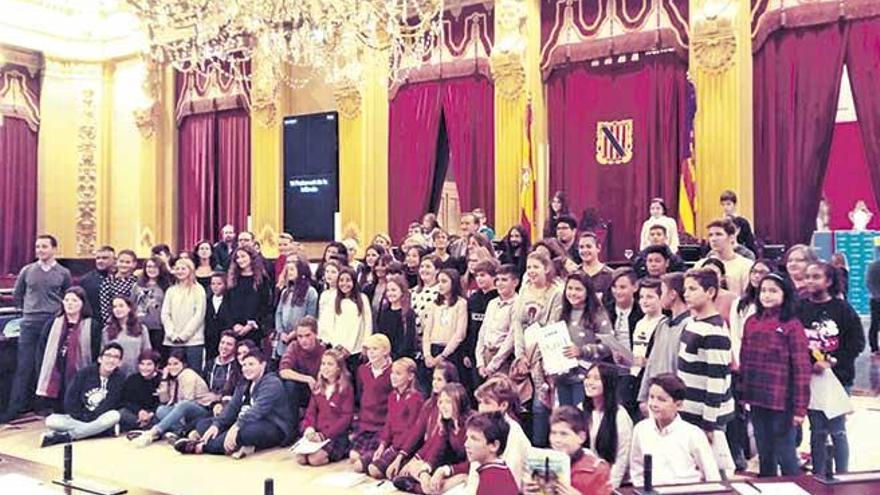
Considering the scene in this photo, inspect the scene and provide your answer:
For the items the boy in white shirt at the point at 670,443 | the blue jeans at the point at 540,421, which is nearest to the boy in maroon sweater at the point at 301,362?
the blue jeans at the point at 540,421

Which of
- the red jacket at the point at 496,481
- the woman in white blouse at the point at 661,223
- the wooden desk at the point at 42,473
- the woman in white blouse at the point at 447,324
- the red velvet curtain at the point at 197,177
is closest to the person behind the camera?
the wooden desk at the point at 42,473

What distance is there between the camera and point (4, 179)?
12781 millimetres

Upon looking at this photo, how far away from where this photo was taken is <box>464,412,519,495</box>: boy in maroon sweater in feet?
11.9

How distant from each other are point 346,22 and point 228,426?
10.3 ft

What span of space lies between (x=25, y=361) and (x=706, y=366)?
5710 mm

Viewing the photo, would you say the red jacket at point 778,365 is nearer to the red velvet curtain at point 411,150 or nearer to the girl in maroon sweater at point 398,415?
the girl in maroon sweater at point 398,415

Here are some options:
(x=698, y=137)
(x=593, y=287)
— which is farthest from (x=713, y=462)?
(x=698, y=137)

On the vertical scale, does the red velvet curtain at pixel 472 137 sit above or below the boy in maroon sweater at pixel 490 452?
above

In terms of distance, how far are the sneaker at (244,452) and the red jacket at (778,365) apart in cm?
346

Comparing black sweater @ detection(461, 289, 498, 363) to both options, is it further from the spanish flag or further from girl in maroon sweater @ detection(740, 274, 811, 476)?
the spanish flag

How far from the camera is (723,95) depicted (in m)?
8.21

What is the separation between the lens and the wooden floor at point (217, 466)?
5.23 metres

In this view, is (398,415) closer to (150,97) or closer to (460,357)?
(460,357)

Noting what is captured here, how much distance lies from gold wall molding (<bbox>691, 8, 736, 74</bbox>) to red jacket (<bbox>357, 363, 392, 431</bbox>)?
4493 mm
